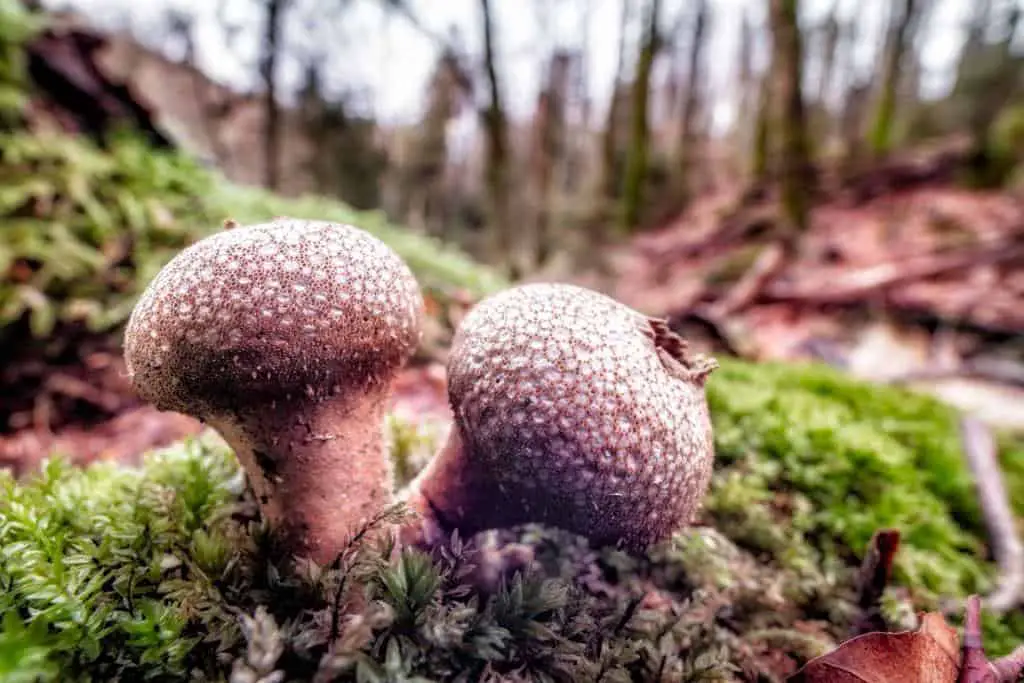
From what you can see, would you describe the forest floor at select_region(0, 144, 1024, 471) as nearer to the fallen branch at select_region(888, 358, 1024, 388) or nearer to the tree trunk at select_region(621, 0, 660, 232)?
the fallen branch at select_region(888, 358, 1024, 388)

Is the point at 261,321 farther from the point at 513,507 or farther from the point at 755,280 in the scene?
the point at 755,280

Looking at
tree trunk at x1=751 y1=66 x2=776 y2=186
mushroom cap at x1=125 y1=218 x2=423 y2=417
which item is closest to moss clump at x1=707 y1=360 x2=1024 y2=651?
mushroom cap at x1=125 y1=218 x2=423 y2=417

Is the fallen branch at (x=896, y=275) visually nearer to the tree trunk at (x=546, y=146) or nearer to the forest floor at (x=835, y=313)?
the forest floor at (x=835, y=313)

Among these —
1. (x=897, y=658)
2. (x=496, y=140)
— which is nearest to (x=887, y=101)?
(x=496, y=140)

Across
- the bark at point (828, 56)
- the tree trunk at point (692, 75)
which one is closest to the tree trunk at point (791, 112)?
the tree trunk at point (692, 75)

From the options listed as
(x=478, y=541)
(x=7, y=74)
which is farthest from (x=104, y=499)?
(x=7, y=74)
